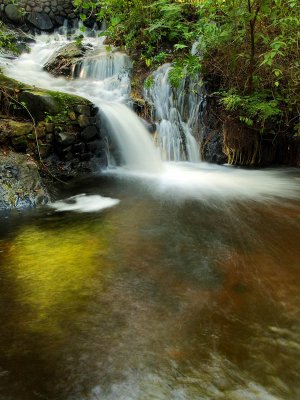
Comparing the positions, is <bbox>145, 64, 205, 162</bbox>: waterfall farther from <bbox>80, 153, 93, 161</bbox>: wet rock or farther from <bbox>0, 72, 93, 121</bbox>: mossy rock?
<bbox>0, 72, 93, 121</bbox>: mossy rock

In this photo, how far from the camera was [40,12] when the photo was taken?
14844 millimetres

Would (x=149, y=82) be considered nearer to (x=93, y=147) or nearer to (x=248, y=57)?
(x=248, y=57)

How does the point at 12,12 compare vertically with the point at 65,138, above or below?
above

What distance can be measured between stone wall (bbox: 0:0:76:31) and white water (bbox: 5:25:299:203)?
5.86 meters

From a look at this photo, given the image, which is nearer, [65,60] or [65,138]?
[65,138]

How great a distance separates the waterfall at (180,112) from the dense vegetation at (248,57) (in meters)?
0.48

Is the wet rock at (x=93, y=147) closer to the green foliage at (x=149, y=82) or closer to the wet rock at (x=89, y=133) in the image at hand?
the wet rock at (x=89, y=133)

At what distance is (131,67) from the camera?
959 centimetres

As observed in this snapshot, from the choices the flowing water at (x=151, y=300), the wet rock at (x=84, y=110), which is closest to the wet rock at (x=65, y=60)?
the wet rock at (x=84, y=110)

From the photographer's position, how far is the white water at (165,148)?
591cm

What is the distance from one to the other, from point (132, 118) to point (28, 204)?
3790 mm

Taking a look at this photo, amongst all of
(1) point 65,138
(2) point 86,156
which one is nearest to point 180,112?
(2) point 86,156

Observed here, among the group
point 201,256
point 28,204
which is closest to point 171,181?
point 28,204

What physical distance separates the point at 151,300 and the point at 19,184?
342cm
